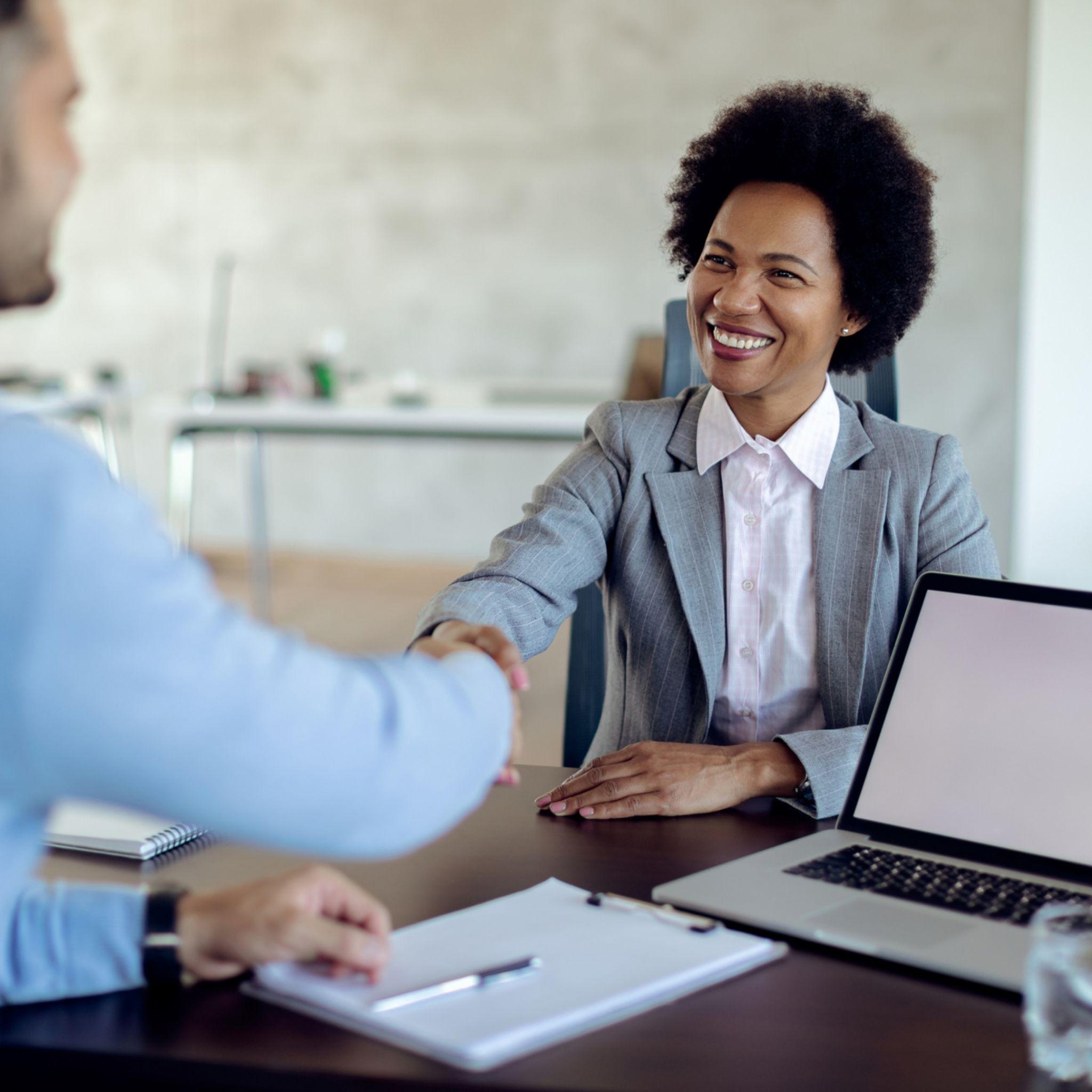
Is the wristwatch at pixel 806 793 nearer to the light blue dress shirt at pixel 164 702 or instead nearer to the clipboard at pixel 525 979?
the clipboard at pixel 525 979

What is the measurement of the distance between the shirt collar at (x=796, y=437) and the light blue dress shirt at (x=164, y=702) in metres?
0.98

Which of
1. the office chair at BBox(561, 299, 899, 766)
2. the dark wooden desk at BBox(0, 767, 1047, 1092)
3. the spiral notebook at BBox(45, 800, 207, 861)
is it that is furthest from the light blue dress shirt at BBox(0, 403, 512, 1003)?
the office chair at BBox(561, 299, 899, 766)

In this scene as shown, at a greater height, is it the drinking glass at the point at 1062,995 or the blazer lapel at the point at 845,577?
the blazer lapel at the point at 845,577

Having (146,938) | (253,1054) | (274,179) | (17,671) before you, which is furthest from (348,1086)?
(274,179)

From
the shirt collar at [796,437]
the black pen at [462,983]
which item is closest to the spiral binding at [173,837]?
the black pen at [462,983]

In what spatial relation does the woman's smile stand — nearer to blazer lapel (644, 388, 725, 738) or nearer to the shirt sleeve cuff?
blazer lapel (644, 388, 725, 738)

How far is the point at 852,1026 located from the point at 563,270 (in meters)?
5.21

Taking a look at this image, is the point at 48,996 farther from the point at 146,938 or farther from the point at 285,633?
the point at 285,633

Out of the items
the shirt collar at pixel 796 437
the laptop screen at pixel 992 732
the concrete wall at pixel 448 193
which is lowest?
the laptop screen at pixel 992 732

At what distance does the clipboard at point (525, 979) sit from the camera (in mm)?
738

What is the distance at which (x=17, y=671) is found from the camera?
22.4 inches

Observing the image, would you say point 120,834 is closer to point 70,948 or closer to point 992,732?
point 70,948

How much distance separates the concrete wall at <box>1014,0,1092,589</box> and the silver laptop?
9.08 ft

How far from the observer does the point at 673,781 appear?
3.98 feet
